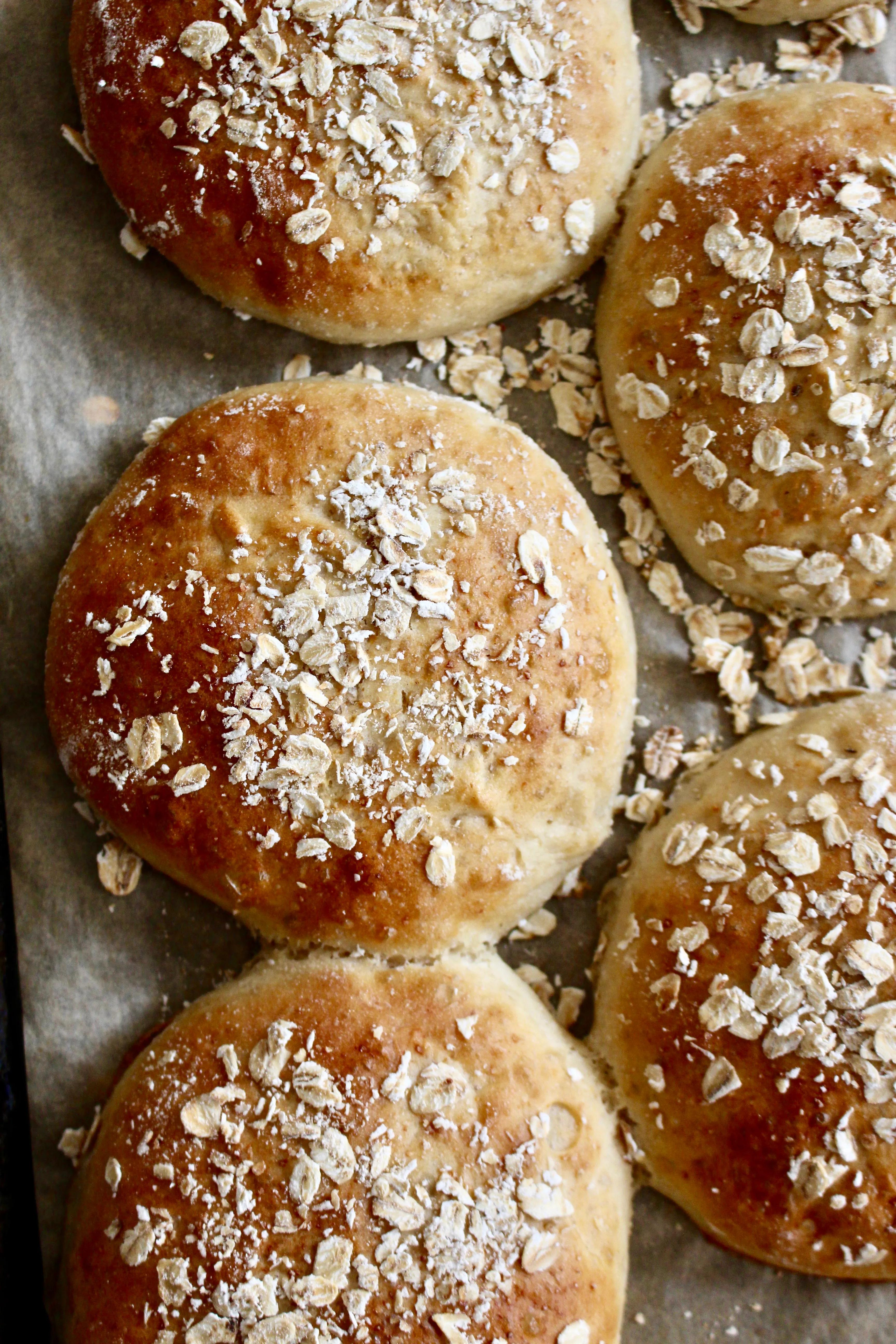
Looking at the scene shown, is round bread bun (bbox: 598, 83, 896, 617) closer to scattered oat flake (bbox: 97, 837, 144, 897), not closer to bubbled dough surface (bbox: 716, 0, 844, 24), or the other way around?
bubbled dough surface (bbox: 716, 0, 844, 24)

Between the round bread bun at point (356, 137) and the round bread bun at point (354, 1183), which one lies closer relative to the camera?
the round bread bun at point (354, 1183)

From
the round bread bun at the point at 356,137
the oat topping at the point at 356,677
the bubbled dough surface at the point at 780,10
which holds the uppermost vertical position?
the round bread bun at the point at 356,137

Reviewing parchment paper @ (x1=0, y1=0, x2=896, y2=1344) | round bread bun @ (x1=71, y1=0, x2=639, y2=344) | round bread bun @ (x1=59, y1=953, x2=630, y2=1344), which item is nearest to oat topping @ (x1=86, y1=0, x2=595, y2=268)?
round bread bun @ (x1=71, y1=0, x2=639, y2=344)

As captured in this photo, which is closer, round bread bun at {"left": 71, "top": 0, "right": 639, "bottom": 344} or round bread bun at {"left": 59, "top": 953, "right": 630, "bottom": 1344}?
round bread bun at {"left": 59, "top": 953, "right": 630, "bottom": 1344}

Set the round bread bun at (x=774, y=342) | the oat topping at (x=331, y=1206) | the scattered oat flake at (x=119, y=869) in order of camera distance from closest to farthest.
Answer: the oat topping at (x=331, y=1206), the round bread bun at (x=774, y=342), the scattered oat flake at (x=119, y=869)

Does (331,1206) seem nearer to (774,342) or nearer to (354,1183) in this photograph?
(354,1183)

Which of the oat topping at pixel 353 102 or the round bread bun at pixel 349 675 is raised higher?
the oat topping at pixel 353 102

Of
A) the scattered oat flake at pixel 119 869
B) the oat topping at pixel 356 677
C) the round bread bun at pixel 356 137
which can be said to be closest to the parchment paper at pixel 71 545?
the scattered oat flake at pixel 119 869

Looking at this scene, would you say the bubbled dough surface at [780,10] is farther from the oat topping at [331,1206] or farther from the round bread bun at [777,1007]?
the oat topping at [331,1206]
